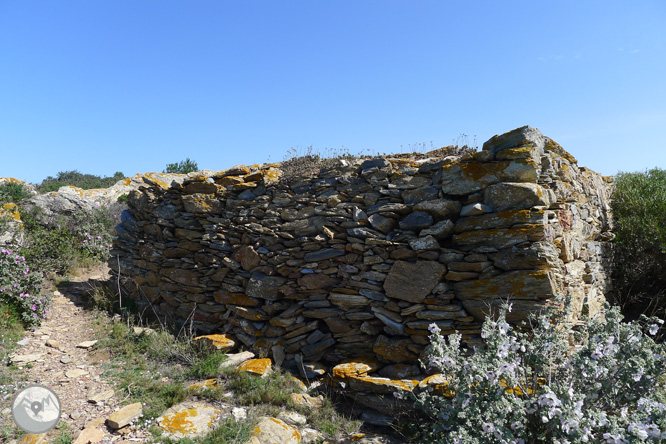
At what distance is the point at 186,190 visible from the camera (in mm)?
7020

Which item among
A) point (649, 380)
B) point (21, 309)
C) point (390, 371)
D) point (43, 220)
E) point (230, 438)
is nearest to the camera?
point (649, 380)

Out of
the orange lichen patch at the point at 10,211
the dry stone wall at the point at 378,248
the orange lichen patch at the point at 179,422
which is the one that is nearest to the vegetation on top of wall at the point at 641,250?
the dry stone wall at the point at 378,248

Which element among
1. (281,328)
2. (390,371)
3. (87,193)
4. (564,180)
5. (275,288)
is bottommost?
(390,371)

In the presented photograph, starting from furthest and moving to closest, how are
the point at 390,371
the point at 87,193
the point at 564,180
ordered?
the point at 87,193 < the point at 564,180 < the point at 390,371

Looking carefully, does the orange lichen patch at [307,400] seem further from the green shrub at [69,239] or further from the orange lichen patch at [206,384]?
the green shrub at [69,239]

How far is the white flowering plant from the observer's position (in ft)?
9.13

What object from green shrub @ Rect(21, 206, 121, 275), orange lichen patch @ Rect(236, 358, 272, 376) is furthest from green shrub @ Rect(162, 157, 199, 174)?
orange lichen patch @ Rect(236, 358, 272, 376)

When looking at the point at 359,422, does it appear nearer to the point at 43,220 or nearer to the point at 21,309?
the point at 21,309

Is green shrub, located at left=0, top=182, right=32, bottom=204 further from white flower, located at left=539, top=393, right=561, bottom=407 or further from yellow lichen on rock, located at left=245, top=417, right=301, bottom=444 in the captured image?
white flower, located at left=539, top=393, right=561, bottom=407

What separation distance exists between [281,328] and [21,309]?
14.9 ft

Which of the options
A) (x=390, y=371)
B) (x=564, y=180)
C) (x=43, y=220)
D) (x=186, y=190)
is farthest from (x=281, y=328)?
(x=43, y=220)

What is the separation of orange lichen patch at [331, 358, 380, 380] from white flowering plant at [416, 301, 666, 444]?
129cm

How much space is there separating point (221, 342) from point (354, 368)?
7.15ft

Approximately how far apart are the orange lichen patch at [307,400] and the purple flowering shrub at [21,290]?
4.79 meters
